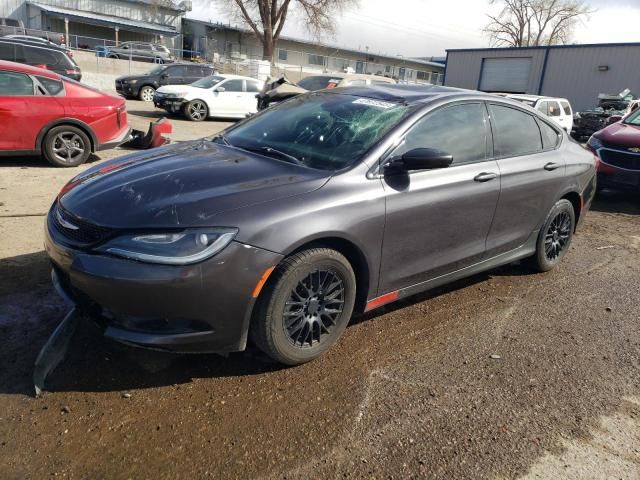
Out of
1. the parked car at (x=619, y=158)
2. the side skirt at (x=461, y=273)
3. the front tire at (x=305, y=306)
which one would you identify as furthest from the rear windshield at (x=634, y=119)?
the front tire at (x=305, y=306)

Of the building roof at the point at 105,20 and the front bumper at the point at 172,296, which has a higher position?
the building roof at the point at 105,20

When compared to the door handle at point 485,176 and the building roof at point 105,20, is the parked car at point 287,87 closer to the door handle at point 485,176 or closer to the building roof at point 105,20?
the door handle at point 485,176

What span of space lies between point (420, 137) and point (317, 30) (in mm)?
42524

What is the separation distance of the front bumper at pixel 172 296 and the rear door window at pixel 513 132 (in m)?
2.30

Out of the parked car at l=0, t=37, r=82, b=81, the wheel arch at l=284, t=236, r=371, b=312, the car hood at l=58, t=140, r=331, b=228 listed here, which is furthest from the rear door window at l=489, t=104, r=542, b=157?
the parked car at l=0, t=37, r=82, b=81

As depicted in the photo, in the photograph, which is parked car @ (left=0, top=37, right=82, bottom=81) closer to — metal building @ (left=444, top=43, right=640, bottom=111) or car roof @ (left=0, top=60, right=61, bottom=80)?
Result: car roof @ (left=0, top=60, right=61, bottom=80)

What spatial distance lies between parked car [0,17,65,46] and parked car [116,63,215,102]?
1150 cm

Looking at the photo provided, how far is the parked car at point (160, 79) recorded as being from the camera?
19.8 meters

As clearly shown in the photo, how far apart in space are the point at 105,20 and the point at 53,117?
1687 inches

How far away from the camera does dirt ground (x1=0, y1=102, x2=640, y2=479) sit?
93.4 inches

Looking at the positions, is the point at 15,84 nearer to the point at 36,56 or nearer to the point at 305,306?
the point at 305,306

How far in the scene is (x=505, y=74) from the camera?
32.7 meters

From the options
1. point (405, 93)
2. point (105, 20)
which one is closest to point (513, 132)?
point (405, 93)

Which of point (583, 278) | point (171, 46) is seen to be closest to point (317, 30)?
point (171, 46)
